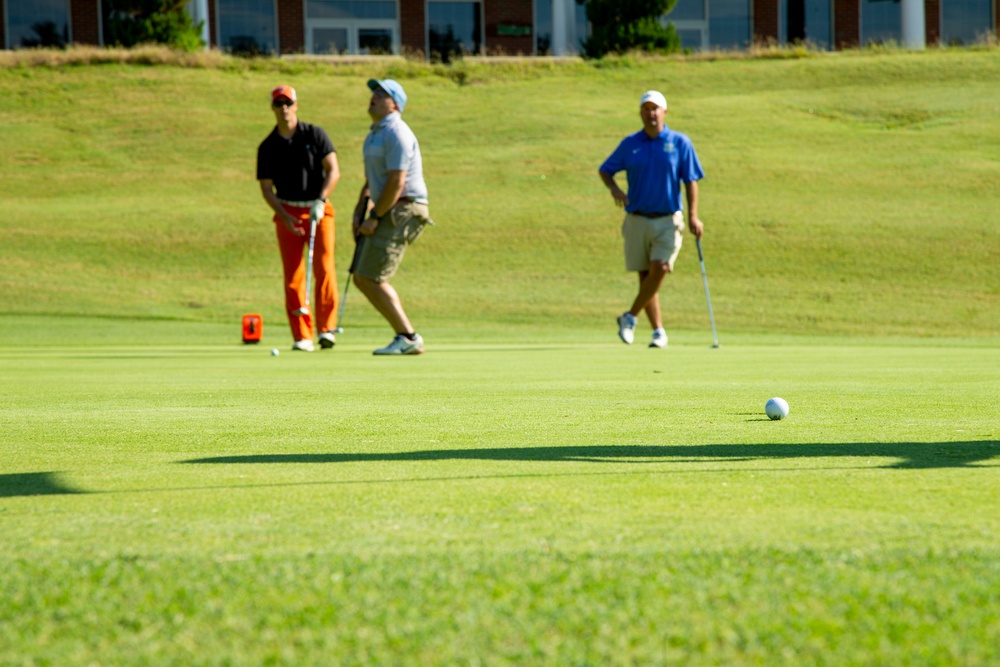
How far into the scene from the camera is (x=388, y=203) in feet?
29.6

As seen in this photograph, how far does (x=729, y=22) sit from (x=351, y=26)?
39.3ft

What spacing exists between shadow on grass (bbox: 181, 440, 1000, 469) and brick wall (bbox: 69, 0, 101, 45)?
38.9 m

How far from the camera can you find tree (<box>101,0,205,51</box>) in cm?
3362

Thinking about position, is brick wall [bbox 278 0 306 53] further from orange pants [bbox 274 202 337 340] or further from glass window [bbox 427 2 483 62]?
orange pants [bbox 274 202 337 340]

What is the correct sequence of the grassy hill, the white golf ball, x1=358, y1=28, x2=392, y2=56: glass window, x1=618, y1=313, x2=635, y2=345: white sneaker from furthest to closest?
x1=358, y1=28, x2=392, y2=56: glass window
the grassy hill
x1=618, y1=313, x2=635, y2=345: white sneaker
the white golf ball

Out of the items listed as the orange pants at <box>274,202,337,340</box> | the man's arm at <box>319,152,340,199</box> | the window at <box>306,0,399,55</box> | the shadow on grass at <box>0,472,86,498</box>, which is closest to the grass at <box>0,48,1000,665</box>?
the shadow on grass at <box>0,472,86,498</box>

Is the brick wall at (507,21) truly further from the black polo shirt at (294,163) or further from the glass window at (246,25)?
the black polo shirt at (294,163)

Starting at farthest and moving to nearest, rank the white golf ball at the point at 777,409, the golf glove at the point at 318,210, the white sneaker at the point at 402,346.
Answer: the golf glove at the point at 318,210
the white sneaker at the point at 402,346
the white golf ball at the point at 777,409

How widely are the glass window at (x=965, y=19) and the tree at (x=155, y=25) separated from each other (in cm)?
2350

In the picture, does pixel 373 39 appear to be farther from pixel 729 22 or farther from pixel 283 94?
pixel 283 94

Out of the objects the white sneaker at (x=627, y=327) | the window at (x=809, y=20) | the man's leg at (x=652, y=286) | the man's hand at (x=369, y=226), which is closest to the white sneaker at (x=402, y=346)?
the man's hand at (x=369, y=226)

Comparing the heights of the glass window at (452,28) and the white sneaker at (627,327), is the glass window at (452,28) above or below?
above

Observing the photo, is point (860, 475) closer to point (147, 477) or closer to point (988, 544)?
→ point (988, 544)

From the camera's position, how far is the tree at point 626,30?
35.7m
